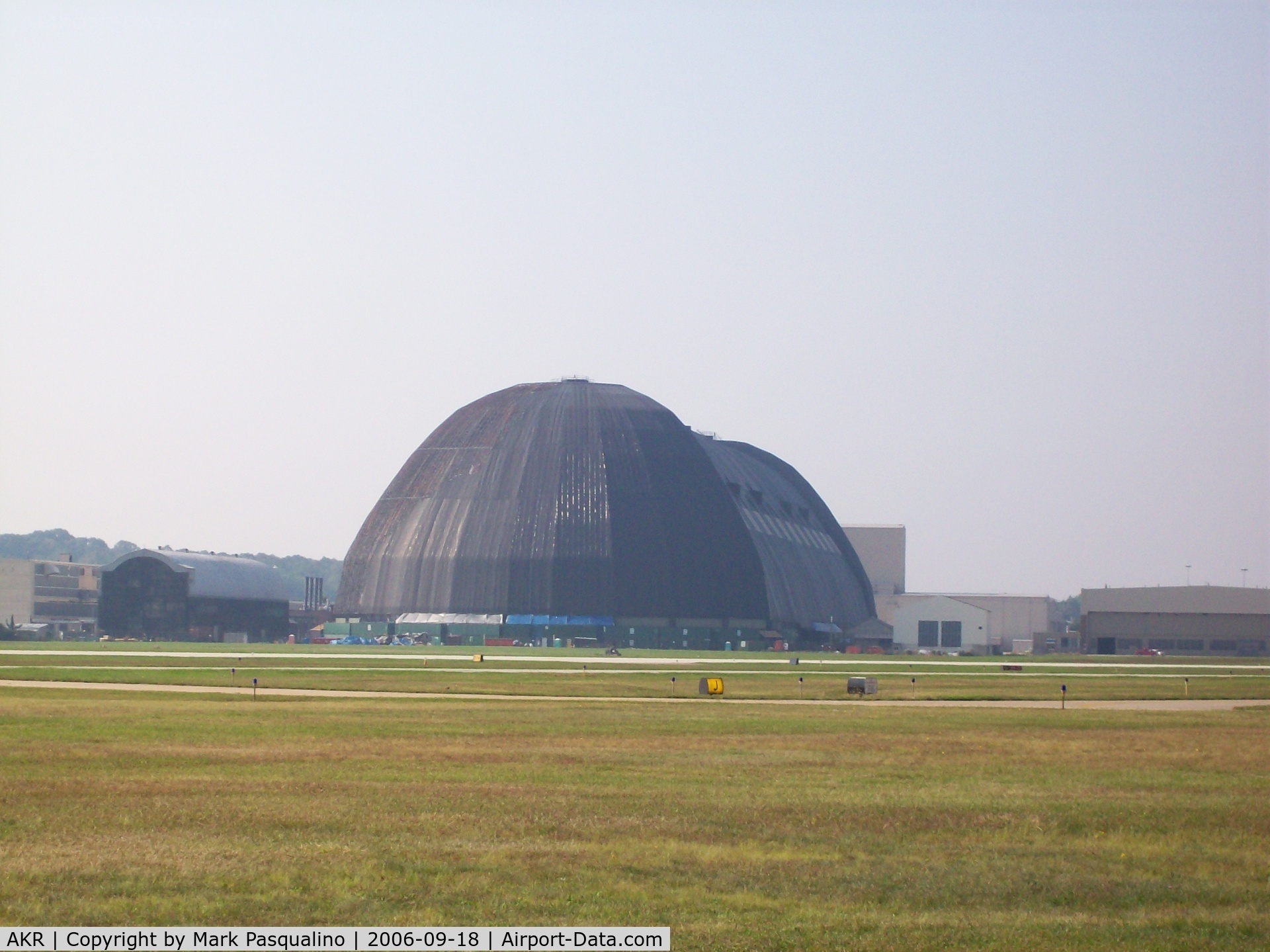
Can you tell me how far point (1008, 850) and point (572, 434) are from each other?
419 feet

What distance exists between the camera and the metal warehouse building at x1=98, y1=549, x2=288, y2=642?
144m

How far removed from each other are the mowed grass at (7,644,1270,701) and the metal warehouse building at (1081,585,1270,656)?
58.5 metres

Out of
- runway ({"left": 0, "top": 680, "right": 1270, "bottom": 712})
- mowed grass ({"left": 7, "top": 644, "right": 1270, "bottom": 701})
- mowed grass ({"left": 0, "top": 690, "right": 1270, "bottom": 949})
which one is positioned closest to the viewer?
mowed grass ({"left": 0, "top": 690, "right": 1270, "bottom": 949})

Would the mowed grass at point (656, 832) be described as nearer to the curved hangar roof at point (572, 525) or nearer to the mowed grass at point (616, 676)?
the mowed grass at point (616, 676)

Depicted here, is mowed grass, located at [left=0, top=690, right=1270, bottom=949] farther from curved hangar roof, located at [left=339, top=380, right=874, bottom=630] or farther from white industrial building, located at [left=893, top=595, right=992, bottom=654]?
white industrial building, located at [left=893, top=595, right=992, bottom=654]

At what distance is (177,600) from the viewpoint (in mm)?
146750

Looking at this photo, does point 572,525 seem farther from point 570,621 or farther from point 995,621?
point 995,621

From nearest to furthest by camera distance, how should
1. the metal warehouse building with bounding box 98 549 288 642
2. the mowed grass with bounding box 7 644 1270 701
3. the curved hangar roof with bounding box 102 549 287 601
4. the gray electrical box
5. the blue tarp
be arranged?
the gray electrical box
the mowed grass with bounding box 7 644 1270 701
the blue tarp
the metal warehouse building with bounding box 98 549 288 642
the curved hangar roof with bounding box 102 549 287 601

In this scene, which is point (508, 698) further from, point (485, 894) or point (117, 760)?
point (485, 894)

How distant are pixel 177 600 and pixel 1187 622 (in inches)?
4225

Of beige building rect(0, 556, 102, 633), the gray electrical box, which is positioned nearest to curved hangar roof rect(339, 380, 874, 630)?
beige building rect(0, 556, 102, 633)
